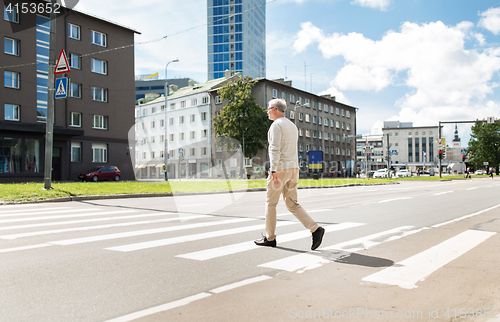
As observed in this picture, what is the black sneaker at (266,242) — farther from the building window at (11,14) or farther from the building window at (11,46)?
the building window at (11,14)

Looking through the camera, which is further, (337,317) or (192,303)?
(192,303)

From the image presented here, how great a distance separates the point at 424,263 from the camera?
456 cm

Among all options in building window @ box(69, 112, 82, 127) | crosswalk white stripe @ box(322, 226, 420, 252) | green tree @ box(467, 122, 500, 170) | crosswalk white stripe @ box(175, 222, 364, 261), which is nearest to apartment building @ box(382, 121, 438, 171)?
green tree @ box(467, 122, 500, 170)

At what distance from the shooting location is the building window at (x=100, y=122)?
37.7 m

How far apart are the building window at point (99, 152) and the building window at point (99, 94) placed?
4563 mm

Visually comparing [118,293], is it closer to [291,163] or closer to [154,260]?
[154,260]

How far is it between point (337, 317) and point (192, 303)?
1.18 metres

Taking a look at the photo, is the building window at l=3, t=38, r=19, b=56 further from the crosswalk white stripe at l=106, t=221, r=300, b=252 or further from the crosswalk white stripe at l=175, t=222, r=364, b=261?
the crosswalk white stripe at l=175, t=222, r=364, b=261

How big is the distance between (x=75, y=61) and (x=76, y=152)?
28.2 feet

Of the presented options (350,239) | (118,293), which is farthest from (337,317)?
(350,239)

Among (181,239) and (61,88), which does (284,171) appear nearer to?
(181,239)

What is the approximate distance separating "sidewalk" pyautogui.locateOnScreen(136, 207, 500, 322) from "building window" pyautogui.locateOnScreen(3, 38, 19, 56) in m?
35.5

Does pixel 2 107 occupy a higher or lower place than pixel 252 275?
higher

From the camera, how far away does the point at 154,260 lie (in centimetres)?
470
